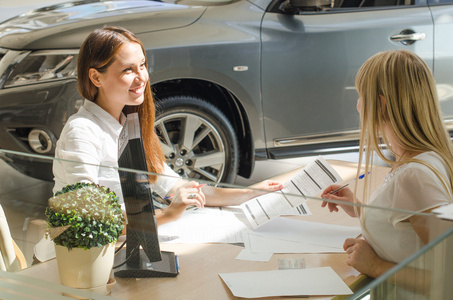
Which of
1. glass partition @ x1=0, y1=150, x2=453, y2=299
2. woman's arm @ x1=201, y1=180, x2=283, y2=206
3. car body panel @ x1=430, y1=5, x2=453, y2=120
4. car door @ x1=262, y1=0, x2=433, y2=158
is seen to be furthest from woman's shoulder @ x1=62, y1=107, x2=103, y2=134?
car body panel @ x1=430, y1=5, x2=453, y2=120

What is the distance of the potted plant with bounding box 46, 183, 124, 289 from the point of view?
1.05 meters

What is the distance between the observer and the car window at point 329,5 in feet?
10.7

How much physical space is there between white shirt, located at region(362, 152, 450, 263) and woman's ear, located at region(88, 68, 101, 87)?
1.08 m

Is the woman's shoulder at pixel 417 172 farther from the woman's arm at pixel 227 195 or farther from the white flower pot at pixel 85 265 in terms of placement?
the white flower pot at pixel 85 265

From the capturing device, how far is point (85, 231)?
105cm

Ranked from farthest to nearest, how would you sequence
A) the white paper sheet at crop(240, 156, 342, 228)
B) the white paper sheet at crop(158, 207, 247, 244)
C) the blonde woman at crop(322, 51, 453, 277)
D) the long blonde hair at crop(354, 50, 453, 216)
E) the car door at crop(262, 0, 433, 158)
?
1. the car door at crop(262, 0, 433, 158)
2. the long blonde hair at crop(354, 50, 453, 216)
3. the blonde woman at crop(322, 51, 453, 277)
4. the white paper sheet at crop(158, 207, 247, 244)
5. the white paper sheet at crop(240, 156, 342, 228)

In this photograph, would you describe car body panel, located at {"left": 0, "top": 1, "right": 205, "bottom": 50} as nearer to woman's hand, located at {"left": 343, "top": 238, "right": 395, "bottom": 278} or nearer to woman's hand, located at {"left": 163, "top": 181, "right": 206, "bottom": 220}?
woman's hand, located at {"left": 163, "top": 181, "right": 206, "bottom": 220}

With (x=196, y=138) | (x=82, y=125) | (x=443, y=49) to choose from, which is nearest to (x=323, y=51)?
(x=443, y=49)

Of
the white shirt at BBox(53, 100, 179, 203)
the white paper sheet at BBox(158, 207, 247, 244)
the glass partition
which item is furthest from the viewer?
the white shirt at BBox(53, 100, 179, 203)

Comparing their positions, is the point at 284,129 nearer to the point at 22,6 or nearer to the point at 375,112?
the point at 375,112

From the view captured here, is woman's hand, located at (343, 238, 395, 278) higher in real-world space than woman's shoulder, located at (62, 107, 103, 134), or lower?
higher

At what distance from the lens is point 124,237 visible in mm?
1106

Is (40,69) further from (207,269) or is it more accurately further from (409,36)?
(207,269)

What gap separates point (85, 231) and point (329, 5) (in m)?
2.70
